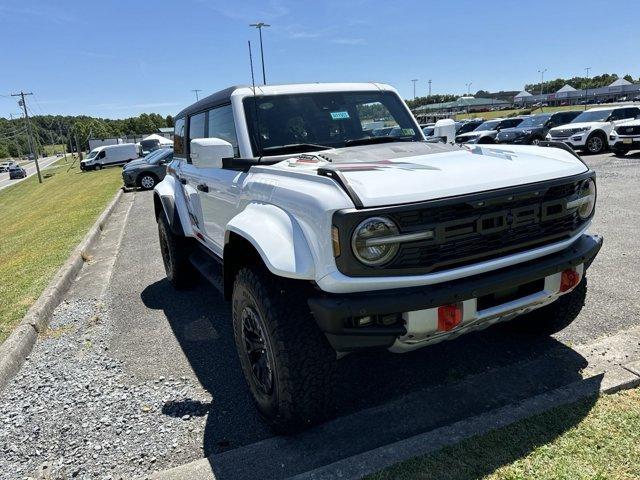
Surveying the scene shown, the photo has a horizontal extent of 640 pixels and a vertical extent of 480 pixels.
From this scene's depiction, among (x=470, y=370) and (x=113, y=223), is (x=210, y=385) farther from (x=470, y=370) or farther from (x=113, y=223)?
(x=113, y=223)

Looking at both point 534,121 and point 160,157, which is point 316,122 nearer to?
point 160,157

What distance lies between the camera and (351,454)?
2621 millimetres

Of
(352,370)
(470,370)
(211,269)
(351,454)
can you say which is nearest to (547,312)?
(470,370)

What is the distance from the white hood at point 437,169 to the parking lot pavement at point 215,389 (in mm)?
1034

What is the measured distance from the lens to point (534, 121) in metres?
21.8

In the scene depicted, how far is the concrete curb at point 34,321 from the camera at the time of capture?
3998 mm

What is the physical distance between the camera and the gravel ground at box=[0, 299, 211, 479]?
279cm

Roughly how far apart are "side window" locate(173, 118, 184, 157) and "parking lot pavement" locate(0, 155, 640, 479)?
5.75 ft

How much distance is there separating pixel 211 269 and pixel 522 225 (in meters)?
2.77

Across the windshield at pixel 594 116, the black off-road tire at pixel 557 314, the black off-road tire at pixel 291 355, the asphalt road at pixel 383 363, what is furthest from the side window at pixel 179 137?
the windshield at pixel 594 116

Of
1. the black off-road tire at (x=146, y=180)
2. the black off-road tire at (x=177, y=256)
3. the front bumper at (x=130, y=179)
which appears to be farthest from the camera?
the black off-road tire at (x=146, y=180)

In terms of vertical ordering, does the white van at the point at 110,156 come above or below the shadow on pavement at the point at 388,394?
below

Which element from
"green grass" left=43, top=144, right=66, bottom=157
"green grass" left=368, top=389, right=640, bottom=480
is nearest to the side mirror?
"green grass" left=368, top=389, right=640, bottom=480

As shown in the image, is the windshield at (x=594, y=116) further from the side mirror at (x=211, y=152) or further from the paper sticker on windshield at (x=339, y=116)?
the side mirror at (x=211, y=152)
